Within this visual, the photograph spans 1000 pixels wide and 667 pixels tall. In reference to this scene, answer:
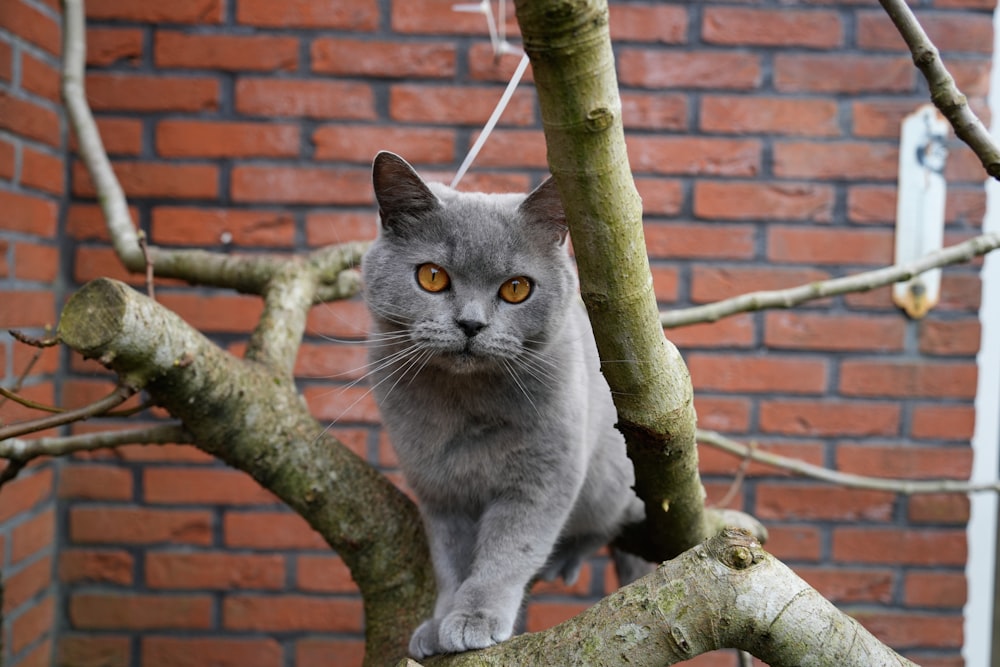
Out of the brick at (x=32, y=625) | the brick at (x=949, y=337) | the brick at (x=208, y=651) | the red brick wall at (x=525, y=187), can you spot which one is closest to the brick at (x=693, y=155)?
the red brick wall at (x=525, y=187)

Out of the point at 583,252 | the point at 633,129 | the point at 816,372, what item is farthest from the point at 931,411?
the point at 583,252

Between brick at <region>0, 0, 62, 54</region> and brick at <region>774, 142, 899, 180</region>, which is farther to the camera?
brick at <region>774, 142, 899, 180</region>

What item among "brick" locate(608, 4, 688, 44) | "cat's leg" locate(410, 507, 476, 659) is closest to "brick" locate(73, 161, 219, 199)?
"brick" locate(608, 4, 688, 44)

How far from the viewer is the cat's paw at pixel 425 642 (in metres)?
0.88

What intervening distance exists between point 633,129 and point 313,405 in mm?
914

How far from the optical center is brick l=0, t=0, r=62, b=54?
150cm

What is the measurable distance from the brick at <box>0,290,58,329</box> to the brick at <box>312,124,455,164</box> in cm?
62

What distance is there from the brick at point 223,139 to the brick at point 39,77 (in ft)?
0.68

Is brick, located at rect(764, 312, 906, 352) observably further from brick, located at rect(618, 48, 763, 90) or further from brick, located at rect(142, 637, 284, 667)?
brick, located at rect(142, 637, 284, 667)

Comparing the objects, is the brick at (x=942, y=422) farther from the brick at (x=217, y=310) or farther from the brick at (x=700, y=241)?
the brick at (x=217, y=310)

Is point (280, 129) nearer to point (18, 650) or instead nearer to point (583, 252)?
point (18, 650)

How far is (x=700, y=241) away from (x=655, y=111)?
0.30m

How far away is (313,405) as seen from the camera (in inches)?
68.7

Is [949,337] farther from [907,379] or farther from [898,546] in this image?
[898,546]
